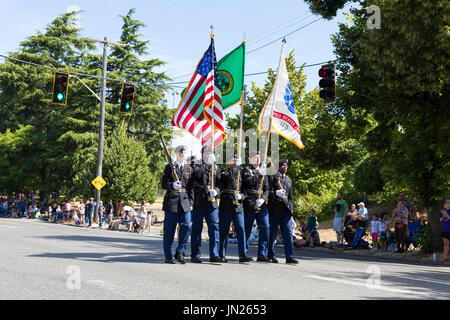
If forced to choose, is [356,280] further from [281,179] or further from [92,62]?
[92,62]

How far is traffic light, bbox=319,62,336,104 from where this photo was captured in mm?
15691

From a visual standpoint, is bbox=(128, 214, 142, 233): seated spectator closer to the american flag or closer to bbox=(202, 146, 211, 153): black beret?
the american flag

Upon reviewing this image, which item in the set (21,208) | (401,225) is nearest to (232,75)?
(401,225)

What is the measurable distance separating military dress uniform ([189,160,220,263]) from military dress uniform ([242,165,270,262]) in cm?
67

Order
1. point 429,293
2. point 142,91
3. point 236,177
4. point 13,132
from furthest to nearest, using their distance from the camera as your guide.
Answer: point 13,132
point 142,91
point 236,177
point 429,293

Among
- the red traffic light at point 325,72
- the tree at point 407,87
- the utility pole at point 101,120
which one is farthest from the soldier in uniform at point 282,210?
the utility pole at point 101,120

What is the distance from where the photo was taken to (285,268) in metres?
9.55

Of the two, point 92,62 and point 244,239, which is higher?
point 92,62

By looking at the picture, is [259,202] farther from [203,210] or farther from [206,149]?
[206,149]

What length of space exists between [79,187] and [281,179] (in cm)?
3472

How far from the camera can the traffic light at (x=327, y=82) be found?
15691 mm

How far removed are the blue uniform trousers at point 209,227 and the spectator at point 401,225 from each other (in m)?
8.32

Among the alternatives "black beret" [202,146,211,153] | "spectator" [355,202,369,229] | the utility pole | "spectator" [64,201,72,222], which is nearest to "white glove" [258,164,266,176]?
"black beret" [202,146,211,153]
